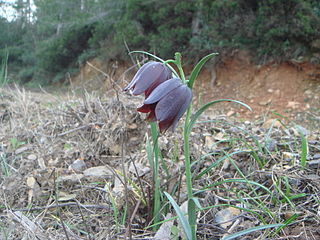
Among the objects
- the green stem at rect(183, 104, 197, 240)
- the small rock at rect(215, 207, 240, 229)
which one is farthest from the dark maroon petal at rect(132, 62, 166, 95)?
the small rock at rect(215, 207, 240, 229)

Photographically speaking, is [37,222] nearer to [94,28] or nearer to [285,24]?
[285,24]

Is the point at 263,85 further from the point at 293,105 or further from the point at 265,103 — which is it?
the point at 293,105

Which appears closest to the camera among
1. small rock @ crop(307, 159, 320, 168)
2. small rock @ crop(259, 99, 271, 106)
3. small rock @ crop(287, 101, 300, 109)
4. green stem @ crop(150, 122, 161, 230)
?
green stem @ crop(150, 122, 161, 230)

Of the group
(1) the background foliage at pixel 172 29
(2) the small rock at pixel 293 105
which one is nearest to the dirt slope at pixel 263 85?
(2) the small rock at pixel 293 105

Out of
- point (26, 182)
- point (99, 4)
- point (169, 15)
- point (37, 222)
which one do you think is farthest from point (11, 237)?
point (99, 4)

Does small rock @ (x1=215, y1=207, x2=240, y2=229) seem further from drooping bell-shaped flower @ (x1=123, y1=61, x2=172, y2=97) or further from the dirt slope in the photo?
the dirt slope

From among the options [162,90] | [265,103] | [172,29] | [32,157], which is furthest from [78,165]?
[172,29]

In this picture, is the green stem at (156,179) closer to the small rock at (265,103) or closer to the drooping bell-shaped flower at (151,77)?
the drooping bell-shaped flower at (151,77)
